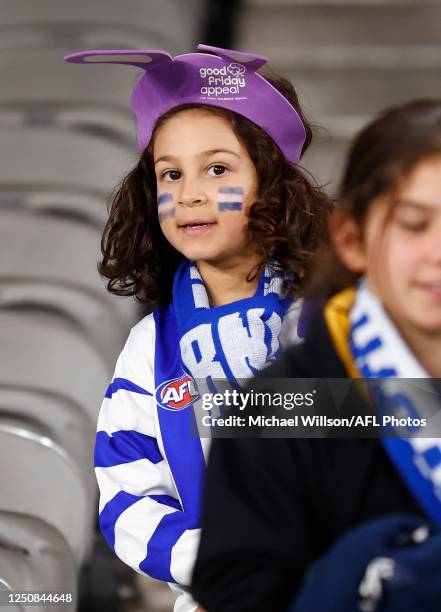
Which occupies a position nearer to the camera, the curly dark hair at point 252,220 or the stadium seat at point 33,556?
the curly dark hair at point 252,220

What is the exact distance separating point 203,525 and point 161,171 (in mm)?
179

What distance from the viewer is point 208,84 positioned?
53cm

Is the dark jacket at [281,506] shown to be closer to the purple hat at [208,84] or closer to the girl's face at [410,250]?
the girl's face at [410,250]

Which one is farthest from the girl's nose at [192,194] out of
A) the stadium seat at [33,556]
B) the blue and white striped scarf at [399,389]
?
the stadium seat at [33,556]

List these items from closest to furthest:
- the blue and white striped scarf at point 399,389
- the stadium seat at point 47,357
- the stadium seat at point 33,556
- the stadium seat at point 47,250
→ the blue and white striped scarf at point 399,389 → the stadium seat at point 33,556 → the stadium seat at point 47,357 → the stadium seat at point 47,250

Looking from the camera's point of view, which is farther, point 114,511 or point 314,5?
point 314,5

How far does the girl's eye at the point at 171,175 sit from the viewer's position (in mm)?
542

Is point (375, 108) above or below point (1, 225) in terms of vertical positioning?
above

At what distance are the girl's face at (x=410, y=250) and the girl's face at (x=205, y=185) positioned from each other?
0.09 meters

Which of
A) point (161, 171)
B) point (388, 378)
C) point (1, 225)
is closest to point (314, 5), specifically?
point (1, 225)

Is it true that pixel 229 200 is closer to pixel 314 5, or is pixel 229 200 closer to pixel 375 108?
pixel 375 108

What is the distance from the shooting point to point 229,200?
1.76ft

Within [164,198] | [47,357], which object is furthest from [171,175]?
[47,357]

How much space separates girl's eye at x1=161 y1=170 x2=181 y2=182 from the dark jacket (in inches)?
5.0
